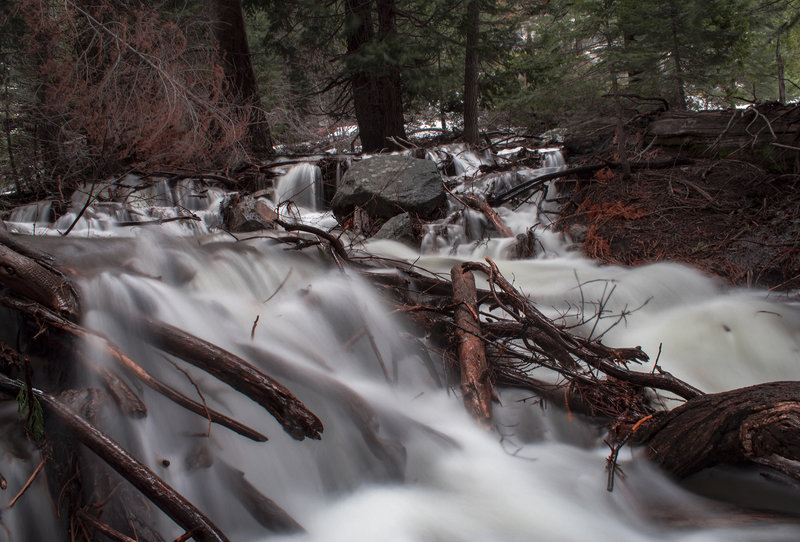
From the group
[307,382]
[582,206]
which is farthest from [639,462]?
[582,206]

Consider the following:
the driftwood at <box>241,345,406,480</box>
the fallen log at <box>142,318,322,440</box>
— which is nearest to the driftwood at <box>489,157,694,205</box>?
the driftwood at <box>241,345,406,480</box>

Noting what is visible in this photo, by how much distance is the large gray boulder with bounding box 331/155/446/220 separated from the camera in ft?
20.4

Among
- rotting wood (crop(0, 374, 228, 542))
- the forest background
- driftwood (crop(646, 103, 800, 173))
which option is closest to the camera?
rotting wood (crop(0, 374, 228, 542))

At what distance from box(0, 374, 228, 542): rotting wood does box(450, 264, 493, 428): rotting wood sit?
128 centimetres

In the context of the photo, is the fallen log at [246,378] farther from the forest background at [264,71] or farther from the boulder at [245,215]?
the forest background at [264,71]

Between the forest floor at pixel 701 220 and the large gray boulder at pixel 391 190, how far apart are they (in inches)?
63.8

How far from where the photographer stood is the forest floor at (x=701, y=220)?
4.04 m

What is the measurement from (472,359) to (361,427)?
0.64 m

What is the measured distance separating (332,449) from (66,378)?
1081mm

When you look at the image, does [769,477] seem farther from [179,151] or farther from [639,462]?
[179,151]

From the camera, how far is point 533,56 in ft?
37.6

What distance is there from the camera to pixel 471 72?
9.64 metres

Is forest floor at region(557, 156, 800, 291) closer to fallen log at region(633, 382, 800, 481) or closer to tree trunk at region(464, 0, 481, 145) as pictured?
fallen log at region(633, 382, 800, 481)

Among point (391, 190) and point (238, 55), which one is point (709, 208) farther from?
point (238, 55)
